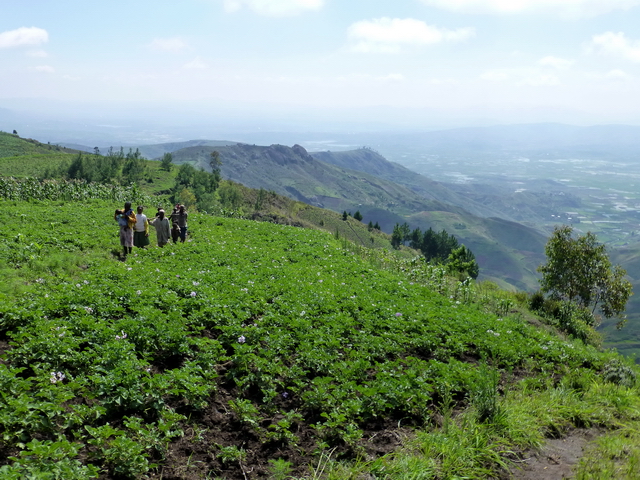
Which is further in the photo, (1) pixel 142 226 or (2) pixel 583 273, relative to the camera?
(2) pixel 583 273

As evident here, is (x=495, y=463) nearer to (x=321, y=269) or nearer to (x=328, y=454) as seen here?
(x=328, y=454)

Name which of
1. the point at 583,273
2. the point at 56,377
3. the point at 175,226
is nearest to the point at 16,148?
the point at 175,226

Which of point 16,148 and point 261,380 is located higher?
point 16,148

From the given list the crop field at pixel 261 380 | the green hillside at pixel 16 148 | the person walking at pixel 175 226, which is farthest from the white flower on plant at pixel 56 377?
the green hillside at pixel 16 148

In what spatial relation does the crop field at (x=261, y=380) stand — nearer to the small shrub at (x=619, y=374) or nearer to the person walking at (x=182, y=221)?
the small shrub at (x=619, y=374)

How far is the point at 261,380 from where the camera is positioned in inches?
309

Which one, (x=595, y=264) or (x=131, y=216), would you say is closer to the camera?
(x=131, y=216)

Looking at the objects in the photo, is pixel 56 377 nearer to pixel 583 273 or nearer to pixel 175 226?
pixel 175 226

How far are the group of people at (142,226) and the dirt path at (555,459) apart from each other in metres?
14.6

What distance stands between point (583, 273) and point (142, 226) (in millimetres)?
34432

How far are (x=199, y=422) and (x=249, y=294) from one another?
19.0 feet

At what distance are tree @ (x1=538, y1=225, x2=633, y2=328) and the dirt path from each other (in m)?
30.1

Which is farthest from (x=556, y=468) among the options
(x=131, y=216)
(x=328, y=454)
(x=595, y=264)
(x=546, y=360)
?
(x=595, y=264)

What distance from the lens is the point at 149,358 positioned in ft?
25.4
